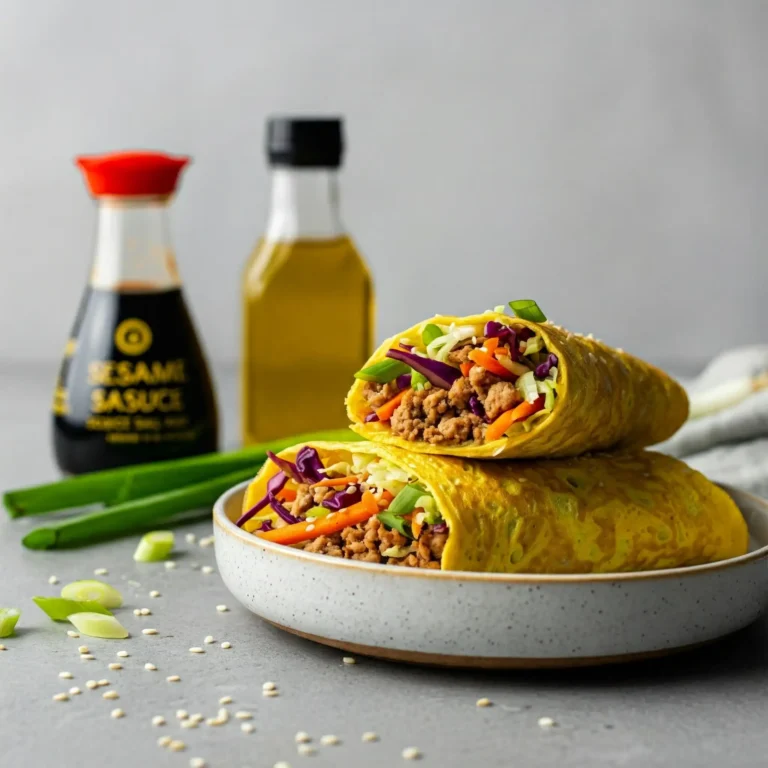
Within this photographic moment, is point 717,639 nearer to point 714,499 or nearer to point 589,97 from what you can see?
point 714,499

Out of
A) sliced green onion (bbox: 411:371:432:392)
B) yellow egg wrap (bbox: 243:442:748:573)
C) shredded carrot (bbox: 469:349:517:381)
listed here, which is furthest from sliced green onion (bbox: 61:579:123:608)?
shredded carrot (bbox: 469:349:517:381)

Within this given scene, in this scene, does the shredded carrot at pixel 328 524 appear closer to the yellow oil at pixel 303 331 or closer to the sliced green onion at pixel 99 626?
the sliced green onion at pixel 99 626

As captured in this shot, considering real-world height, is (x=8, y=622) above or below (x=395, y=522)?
below

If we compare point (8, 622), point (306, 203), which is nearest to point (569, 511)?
point (8, 622)

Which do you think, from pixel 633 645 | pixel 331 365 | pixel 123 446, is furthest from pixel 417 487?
pixel 331 365

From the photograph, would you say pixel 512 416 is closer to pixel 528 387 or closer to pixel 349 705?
pixel 528 387

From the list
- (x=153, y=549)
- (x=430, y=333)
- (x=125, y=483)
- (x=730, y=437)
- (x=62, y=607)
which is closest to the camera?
(x=430, y=333)

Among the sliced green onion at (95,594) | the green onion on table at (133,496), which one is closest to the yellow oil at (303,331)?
the green onion on table at (133,496)
